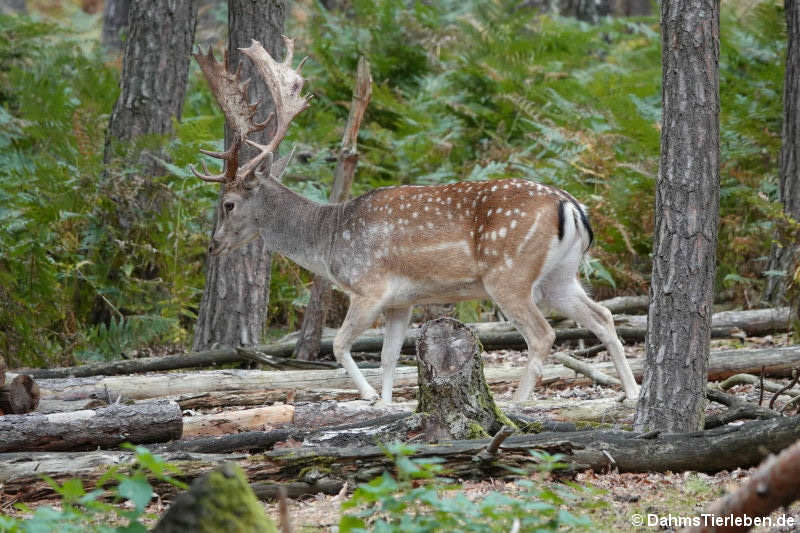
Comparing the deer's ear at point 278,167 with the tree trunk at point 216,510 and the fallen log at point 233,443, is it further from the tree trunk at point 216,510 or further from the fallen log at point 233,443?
the tree trunk at point 216,510

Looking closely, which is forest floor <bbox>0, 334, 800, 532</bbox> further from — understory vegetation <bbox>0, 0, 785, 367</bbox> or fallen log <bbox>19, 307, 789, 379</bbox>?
understory vegetation <bbox>0, 0, 785, 367</bbox>

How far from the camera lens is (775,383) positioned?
22.6 ft

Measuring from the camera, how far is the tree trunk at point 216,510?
3094mm

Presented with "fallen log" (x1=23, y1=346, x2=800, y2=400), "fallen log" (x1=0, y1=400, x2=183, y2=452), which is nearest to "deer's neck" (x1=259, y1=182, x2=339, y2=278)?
"fallen log" (x1=23, y1=346, x2=800, y2=400)

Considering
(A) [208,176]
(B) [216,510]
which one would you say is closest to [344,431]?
(B) [216,510]

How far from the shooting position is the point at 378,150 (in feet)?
40.7

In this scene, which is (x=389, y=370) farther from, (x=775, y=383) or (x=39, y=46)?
(x=39, y=46)

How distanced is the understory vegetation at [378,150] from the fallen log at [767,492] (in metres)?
5.26

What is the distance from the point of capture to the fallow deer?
7340 mm

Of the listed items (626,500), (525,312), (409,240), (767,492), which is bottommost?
(626,500)

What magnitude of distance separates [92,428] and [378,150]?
744 cm

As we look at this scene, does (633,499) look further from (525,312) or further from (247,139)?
(247,139)

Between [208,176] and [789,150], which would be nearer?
[208,176]

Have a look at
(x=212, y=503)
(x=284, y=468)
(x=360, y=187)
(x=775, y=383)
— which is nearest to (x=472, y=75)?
(x=360, y=187)
